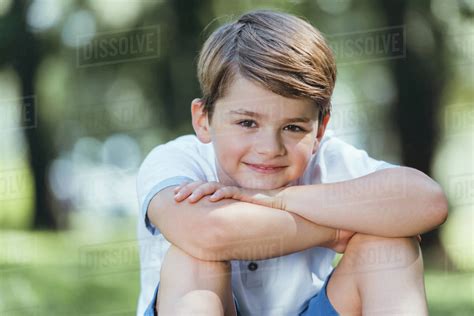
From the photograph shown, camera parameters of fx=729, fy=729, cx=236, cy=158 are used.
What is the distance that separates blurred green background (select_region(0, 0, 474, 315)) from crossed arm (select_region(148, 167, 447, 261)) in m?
2.05

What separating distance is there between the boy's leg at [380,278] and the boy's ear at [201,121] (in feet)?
1.48

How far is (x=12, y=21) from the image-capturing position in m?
6.05

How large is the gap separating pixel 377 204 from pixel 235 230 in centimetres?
30

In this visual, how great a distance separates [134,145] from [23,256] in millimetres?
1665

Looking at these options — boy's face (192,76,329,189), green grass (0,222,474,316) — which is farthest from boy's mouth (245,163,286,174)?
green grass (0,222,474,316)

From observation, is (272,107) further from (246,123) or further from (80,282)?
(80,282)

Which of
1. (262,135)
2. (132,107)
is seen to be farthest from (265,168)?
(132,107)

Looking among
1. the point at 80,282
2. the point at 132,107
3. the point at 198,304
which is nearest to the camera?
the point at 198,304

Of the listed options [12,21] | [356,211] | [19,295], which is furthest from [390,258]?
[12,21]

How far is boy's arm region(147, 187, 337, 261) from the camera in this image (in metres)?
1.50

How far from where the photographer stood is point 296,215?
1548 millimetres

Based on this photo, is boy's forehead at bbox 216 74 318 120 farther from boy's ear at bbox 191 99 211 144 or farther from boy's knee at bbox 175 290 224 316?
boy's knee at bbox 175 290 224 316

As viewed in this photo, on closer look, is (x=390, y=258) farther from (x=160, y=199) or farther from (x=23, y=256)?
(x=23, y=256)

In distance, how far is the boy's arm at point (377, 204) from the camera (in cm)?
152
